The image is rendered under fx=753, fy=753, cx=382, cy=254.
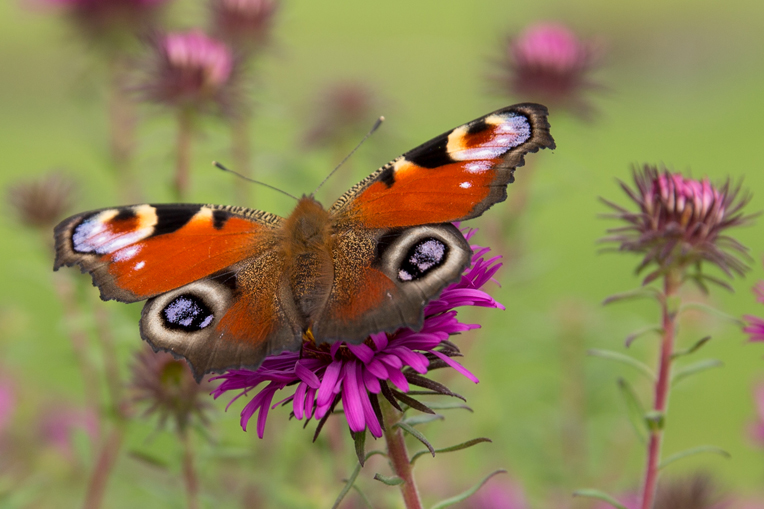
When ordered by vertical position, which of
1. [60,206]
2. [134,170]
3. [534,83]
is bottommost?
[60,206]

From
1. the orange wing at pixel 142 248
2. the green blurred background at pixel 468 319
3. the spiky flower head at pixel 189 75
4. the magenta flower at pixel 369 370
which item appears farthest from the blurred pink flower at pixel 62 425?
the magenta flower at pixel 369 370

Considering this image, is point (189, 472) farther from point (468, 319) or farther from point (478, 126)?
point (468, 319)

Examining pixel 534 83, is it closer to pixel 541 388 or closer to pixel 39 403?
pixel 541 388

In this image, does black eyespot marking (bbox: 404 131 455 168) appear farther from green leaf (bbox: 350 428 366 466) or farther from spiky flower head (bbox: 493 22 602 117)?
spiky flower head (bbox: 493 22 602 117)

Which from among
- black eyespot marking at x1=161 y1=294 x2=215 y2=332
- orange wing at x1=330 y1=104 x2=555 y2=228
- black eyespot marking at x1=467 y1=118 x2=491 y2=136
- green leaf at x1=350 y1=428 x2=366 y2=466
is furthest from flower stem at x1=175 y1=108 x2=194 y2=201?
green leaf at x1=350 y1=428 x2=366 y2=466

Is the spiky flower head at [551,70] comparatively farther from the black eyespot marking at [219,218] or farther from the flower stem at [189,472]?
the flower stem at [189,472]

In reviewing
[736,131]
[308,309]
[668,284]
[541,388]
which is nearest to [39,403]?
[541,388]
